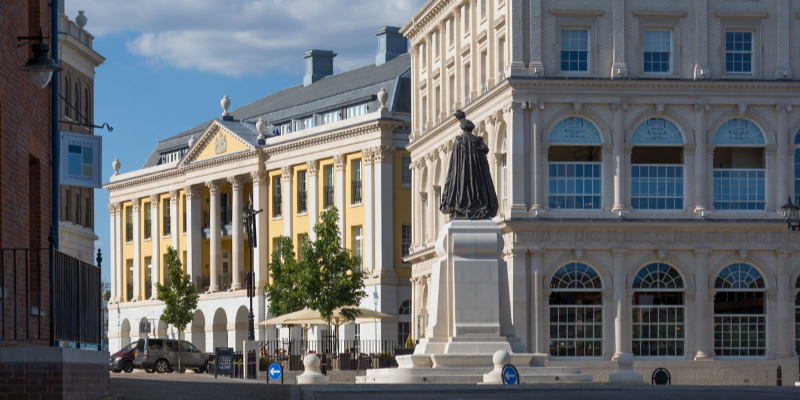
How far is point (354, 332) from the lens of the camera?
80.9m

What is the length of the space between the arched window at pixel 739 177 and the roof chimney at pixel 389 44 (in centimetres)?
3888

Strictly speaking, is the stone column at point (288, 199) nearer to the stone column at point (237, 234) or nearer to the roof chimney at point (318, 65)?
the stone column at point (237, 234)

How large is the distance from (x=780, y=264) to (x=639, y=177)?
626 centimetres

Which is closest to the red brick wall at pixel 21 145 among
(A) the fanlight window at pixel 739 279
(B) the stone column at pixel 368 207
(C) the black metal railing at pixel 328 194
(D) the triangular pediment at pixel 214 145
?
(A) the fanlight window at pixel 739 279

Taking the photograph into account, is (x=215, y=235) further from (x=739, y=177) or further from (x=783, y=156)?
(x=783, y=156)

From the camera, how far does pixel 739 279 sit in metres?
57.5

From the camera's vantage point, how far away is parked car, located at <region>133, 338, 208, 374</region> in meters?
65.6

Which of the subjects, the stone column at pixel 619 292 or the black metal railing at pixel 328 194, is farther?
the black metal railing at pixel 328 194

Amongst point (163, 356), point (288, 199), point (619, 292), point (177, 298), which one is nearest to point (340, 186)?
point (288, 199)

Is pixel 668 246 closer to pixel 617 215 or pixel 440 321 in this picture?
pixel 617 215

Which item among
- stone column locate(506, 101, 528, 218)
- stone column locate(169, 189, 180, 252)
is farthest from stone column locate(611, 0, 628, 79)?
stone column locate(169, 189, 180, 252)

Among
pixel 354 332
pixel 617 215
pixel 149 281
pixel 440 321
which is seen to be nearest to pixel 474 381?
pixel 440 321

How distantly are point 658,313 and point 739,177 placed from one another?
20.5 feet

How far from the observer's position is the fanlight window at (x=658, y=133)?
5772 cm
